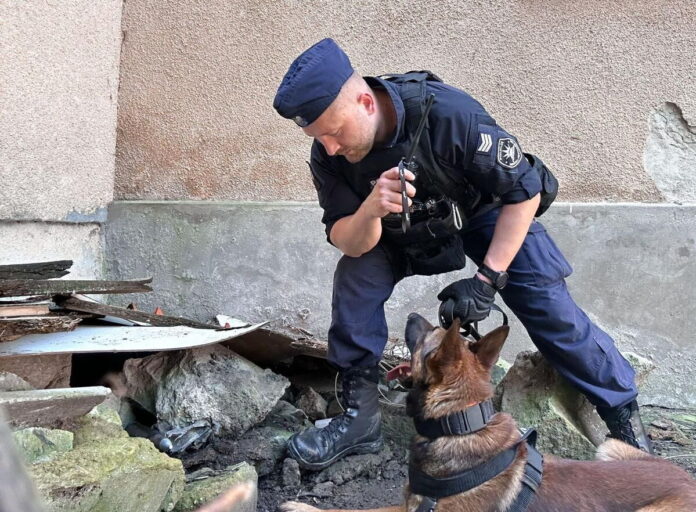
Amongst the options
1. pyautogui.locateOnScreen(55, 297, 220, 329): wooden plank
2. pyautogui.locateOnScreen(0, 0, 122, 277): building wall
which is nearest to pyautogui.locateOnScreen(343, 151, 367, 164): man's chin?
pyautogui.locateOnScreen(55, 297, 220, 329): wooden plank

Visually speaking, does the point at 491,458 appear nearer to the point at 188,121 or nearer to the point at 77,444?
the point at 77,444

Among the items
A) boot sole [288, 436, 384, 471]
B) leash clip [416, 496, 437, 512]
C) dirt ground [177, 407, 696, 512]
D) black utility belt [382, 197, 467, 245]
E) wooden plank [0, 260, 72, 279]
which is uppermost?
black utility belt [382, 197, 467, 245]

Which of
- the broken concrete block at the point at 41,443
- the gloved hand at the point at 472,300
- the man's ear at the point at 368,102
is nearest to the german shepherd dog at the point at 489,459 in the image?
the gloved hand at the point at 472,300

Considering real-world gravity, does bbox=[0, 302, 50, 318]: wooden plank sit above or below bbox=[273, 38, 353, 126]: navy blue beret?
below

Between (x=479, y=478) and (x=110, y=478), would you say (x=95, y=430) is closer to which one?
(x=110, y=478)

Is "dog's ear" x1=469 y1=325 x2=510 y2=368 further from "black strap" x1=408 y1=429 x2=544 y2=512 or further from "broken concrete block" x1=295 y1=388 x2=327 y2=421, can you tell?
Answer: "broken concrete block" x1=295 y1=388 x2=327 y2=421

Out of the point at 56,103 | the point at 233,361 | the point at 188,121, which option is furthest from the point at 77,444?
the point at 188,121

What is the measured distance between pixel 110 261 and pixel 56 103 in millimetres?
1160

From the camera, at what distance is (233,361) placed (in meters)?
3.45

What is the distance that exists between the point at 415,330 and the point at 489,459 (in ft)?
2.00

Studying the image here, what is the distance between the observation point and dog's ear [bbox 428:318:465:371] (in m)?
2.19

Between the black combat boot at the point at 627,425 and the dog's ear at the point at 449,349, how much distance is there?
1.07 m

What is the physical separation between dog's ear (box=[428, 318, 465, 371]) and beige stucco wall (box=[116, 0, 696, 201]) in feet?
7.67

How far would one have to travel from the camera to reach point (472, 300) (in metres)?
2.66
